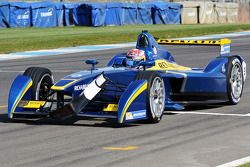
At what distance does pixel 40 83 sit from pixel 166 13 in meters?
42.8

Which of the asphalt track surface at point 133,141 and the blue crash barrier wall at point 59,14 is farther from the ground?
the asphalt track surface at point 133,141

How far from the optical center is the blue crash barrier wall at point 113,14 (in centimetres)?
4991

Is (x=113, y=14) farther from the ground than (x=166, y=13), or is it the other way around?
(x=113, y=14)

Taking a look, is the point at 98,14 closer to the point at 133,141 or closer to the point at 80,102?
the point at 80,102

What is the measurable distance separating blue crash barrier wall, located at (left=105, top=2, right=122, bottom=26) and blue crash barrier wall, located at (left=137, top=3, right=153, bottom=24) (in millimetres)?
1633

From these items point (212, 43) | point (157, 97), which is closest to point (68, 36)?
point (212, 43)

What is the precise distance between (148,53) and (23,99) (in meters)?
2.55

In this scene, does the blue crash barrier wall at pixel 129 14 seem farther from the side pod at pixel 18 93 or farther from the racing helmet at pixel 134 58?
the side pod at pixel 18 93

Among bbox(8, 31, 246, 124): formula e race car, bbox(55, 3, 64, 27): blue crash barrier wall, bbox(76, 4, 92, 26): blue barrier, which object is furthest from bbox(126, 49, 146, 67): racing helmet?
bbox(76, 4, 92, 26): blue barrier

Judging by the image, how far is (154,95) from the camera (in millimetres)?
11953

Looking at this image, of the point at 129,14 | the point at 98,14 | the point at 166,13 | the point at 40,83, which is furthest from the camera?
the point at 166,13

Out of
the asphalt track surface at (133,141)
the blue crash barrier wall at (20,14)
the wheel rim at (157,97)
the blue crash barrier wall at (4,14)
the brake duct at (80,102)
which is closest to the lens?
the asphalt track surface at (133,141)

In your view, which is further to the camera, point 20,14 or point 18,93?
point 20,14

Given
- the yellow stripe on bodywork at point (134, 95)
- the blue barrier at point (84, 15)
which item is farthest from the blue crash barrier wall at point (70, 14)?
the yellow stripe on bodywork at point (134, 95)
